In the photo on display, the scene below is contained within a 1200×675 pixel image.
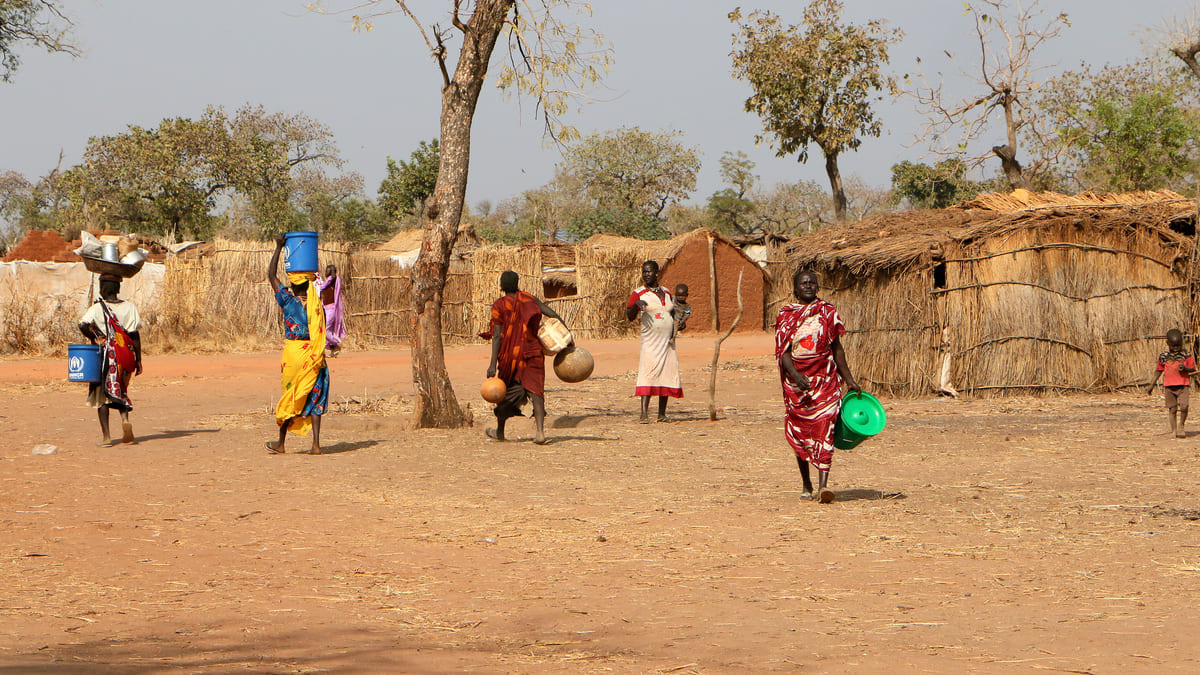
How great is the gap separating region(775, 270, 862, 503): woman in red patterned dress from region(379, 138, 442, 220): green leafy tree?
113ft

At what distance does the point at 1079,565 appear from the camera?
5234mm

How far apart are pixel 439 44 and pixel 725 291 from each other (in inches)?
746

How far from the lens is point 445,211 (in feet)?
35.4

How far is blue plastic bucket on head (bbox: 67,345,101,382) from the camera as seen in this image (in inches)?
378

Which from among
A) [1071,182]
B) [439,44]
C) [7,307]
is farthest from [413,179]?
[439,44]

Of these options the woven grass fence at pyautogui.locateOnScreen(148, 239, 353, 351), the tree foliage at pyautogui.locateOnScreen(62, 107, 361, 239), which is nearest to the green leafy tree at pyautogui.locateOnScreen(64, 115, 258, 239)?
the tree foliage at pyautogui.locateOnScreen(62, 107, 361, 239)

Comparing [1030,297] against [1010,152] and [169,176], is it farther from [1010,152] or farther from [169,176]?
[169,176]

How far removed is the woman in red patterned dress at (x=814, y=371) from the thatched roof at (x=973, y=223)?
24.2 feet

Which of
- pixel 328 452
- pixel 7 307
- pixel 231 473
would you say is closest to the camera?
pixel 231 473

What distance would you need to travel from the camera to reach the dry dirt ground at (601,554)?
3979mm

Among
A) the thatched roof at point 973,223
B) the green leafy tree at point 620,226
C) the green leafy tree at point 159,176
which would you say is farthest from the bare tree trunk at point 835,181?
the green leafy tree at point 159,176

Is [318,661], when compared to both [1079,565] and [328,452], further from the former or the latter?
[328,452]

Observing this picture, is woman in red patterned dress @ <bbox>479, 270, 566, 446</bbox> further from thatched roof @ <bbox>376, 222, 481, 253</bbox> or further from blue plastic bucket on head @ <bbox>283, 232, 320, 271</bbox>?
thatched roof @ <bbox>376, 222, 481, 253</bbox>

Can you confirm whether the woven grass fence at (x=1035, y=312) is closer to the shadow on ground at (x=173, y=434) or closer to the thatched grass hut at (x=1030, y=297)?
the thatched grass hut at (x=1030, y=297)
